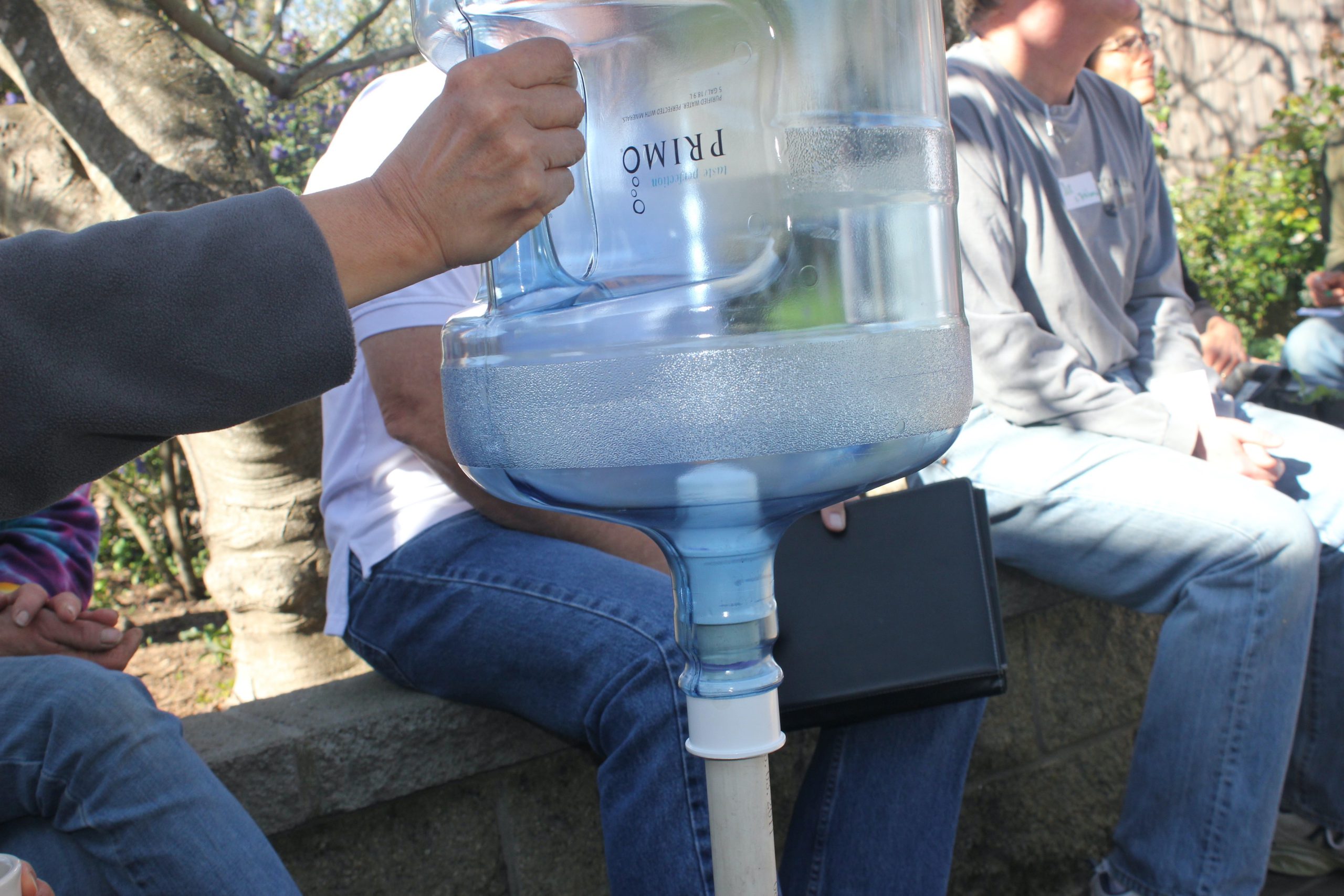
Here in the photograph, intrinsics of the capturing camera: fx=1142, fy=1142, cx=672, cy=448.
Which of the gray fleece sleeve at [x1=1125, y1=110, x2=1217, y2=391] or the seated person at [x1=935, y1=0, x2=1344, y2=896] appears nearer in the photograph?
the seated person at [x1=935, y1=0, x2=1344, y2=896]

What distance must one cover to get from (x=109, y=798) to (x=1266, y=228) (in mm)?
5823

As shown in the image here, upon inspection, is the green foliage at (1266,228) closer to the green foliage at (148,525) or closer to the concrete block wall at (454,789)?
the concrete block wall at (454,789)

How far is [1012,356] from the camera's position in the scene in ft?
7.00

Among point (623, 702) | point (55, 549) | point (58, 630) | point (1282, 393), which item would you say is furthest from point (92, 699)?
point (1282, 393)

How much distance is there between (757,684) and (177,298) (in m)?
0.50

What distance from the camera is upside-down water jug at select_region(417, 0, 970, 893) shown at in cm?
79

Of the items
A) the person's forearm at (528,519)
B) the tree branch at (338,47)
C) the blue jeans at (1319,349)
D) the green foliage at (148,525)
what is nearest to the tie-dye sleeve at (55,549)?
the person's forearm at (528,519)

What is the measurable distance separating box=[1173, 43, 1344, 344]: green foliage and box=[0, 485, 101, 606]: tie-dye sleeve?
5167 millimetres

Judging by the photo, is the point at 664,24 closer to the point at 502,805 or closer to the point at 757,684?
the point at 757,684

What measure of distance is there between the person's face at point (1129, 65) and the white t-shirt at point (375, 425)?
2692 mm

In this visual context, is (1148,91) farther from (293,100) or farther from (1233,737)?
(293,100)

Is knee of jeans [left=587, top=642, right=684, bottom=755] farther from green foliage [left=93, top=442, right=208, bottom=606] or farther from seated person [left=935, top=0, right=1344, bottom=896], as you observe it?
green foliage [left=93, top=442, right=208, bottom=606]

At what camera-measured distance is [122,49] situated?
2590mm

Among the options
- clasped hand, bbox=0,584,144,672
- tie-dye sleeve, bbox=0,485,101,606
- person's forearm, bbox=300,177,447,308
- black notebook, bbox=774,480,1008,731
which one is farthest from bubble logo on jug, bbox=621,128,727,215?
tie-dye sleeve, bbox=0,485,101,606
